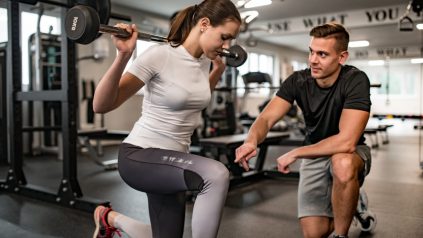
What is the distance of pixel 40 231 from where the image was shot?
227cm

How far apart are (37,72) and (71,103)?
298 centimetres

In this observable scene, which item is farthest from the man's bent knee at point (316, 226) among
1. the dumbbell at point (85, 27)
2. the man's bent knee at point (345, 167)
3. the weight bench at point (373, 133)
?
the weight bench at point (373, 133)

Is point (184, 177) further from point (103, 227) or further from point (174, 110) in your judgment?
point (103, 227)

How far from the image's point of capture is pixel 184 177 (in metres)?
1.20

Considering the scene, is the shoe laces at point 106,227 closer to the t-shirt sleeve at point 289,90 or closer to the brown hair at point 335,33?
the t-shirt sleeve at point 289,90

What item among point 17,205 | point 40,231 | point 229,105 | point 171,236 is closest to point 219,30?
point 171,236

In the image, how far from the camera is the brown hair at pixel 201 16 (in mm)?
1277

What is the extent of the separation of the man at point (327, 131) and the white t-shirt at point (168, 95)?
260mm

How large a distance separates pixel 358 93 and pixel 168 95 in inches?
30.9

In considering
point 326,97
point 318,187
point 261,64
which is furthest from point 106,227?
point 261,64

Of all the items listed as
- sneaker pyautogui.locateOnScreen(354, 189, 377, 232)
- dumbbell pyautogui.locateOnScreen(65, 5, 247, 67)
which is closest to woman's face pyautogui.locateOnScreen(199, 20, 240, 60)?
dumbbell pyautogui.locateOnScreen(65, 5, 247, 67)

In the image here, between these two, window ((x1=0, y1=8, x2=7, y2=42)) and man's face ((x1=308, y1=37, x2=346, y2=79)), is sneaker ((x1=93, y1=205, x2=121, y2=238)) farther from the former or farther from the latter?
window ((x1=0, y1=8, x2=7, y2=42))

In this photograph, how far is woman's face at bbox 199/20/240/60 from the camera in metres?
1.29

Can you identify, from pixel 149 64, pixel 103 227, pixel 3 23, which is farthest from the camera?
pixel 3 23
